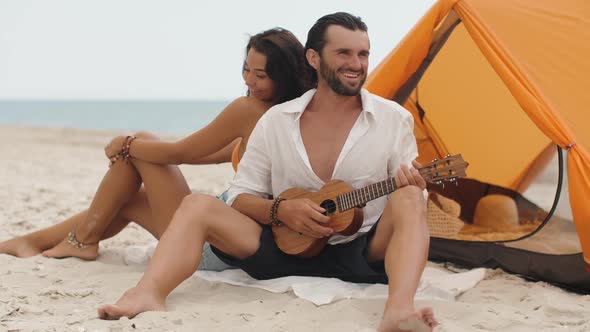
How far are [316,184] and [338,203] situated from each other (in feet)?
0.59

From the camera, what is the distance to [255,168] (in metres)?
3.13

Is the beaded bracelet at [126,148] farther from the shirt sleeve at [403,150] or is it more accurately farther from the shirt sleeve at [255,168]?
the shirt sleeve at [403,150]

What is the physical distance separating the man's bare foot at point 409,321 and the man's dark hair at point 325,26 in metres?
1.13

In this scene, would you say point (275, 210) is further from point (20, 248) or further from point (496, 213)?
point (496, 213)

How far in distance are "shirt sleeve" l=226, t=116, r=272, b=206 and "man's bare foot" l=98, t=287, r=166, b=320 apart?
56 centimetres

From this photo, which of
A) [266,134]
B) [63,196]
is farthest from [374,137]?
[63,196]

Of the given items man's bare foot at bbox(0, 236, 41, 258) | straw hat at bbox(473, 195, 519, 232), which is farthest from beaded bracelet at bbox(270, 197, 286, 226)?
straw hat at bbox(473, 195, 519, 232)

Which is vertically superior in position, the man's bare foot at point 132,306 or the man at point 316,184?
the man at point 316,184

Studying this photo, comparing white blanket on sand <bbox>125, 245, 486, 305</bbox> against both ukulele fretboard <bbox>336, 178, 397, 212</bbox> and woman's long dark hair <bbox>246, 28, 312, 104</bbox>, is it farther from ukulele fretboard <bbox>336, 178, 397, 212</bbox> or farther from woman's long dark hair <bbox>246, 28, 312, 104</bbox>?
woman's long dark hair <bbox>246, 28, 312, 104</bbox>

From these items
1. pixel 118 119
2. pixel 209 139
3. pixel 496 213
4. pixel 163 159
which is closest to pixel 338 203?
pixel 209 139

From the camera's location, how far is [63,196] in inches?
264

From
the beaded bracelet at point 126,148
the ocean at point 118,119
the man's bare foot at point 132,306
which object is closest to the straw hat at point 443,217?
the beaded bracelet at point 126,148

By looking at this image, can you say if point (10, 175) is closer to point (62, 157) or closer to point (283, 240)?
point (62, 157)

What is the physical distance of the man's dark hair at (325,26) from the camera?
2.98 meters
